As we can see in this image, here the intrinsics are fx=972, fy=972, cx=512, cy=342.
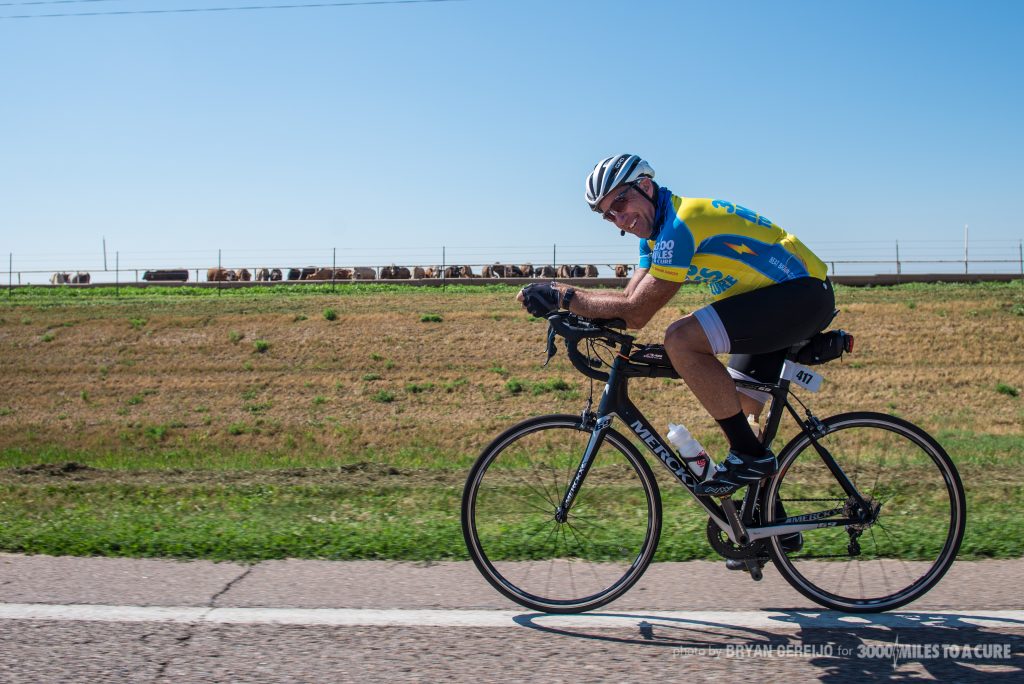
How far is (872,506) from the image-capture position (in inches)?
169

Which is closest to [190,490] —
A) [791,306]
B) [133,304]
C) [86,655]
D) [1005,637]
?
[86,655]

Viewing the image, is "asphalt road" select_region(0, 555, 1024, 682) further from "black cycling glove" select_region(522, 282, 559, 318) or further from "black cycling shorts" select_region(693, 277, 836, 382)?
"black cycling glove" select_region(522, 282, 559, 318)

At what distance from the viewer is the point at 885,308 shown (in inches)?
1216

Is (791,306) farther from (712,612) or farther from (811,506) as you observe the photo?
(712,612)

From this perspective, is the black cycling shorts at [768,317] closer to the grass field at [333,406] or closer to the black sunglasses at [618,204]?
the black sunglasses at [618,204]

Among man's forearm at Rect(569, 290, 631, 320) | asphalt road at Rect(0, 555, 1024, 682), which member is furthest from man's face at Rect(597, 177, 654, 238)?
asphalt road at Rect(0, 555, 1024, 682)

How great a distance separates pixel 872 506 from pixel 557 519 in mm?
1395

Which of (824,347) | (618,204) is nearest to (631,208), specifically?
(618,204)

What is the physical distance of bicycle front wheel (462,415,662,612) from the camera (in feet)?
13.6

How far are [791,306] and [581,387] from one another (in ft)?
63.4

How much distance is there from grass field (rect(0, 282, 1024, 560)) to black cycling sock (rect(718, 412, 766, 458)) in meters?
0.75

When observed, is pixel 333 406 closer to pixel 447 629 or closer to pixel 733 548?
pixel 733 548

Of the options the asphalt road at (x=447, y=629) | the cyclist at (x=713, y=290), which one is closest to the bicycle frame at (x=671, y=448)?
the cyclist at (x=713, y=290)

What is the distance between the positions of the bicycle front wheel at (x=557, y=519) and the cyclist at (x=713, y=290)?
14.6 inches
